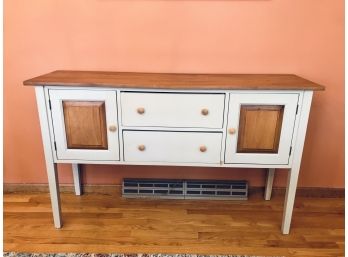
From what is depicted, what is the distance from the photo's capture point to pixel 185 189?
1.92 meters

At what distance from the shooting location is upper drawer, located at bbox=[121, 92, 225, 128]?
1333 millimetres

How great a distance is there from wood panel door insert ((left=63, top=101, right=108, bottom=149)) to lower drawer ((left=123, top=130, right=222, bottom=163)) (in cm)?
13

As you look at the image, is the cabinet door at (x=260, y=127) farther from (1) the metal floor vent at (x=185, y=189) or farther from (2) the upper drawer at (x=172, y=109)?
(1) the metal floor vent at (x=185, y=189)

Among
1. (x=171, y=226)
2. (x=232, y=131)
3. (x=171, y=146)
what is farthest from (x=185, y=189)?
(x=232, y=131)

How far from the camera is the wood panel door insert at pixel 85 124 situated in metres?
1.36

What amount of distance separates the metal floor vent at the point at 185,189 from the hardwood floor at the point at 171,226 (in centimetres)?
5

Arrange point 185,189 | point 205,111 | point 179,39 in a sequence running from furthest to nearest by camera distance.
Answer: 1. point 185,189
2. point 179,39
3. point 205,111

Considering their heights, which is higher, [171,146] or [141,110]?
[141,110]

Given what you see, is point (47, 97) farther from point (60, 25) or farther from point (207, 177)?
point (207, 177)

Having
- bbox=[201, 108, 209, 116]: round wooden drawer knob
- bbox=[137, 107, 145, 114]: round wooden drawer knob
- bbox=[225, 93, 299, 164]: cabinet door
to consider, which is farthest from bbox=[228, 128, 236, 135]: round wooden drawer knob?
bbox=[137, 107, 145, 114]: round wooden drawer knob

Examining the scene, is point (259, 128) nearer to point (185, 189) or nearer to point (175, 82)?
point (175, 82)

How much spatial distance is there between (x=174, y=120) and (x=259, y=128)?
420mm

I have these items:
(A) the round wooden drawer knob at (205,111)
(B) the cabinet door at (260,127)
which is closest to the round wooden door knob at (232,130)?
(B) the cabinet door at (260,127)

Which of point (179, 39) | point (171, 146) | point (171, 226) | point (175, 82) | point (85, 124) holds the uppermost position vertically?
point (179, 39)
